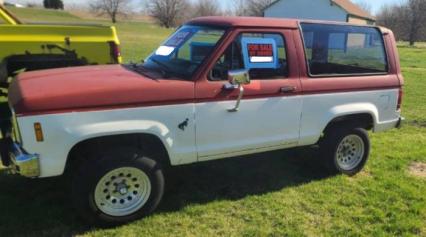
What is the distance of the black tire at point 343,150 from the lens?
17.0 feet

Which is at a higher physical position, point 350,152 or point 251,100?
point 251,100

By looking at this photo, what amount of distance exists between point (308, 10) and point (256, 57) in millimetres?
47472

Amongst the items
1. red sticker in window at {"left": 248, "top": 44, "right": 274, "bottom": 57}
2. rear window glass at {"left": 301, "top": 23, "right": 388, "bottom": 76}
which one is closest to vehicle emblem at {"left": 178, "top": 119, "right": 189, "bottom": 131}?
red sticker in window at {"left": 248, "top": 44, "right": 274, "bottom": 57}

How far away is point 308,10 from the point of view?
49031mm

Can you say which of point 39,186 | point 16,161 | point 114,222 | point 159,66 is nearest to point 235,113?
point 159,66

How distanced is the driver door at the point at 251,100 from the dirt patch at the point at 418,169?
206 centimetres

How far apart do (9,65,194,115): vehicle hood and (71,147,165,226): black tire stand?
474 mm

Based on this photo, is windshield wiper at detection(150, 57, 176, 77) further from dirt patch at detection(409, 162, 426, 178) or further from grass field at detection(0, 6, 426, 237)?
dirt patch at detection(409, 162, 426, 178)

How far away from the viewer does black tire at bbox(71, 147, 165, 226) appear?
3.69 m

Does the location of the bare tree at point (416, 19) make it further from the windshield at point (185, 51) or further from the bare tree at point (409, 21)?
the windshield at point (185, 51)

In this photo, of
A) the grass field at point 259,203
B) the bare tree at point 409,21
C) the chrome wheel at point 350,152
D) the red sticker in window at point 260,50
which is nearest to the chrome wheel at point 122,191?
the grass field at point 259,203

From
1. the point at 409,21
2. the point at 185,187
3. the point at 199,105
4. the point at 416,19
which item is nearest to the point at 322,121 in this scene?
the point at 199,105

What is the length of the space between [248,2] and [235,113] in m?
84.9

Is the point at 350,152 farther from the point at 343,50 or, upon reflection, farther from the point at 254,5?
the point at 254,5
